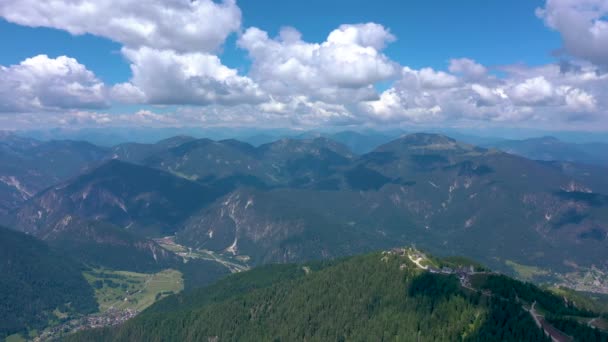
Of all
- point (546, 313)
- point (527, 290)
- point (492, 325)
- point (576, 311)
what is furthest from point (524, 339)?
point (576, 311)

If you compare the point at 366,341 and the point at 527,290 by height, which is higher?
the point at 527,290

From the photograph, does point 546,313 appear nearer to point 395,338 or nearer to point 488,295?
point 488,295

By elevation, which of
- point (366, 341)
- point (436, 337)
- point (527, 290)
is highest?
point (527, 290)

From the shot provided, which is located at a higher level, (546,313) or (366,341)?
(546,313)

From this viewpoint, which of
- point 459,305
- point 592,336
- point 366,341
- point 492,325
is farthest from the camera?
point 366,341

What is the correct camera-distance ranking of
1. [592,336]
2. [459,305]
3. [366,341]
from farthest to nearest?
[366,341]
[459,305]
[592,336]

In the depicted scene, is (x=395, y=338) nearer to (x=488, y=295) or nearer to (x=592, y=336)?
(x=488, y=295)

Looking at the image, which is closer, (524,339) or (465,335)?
(524,339)

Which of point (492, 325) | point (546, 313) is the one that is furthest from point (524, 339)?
point (546, 313)

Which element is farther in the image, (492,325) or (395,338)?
(395,338)
